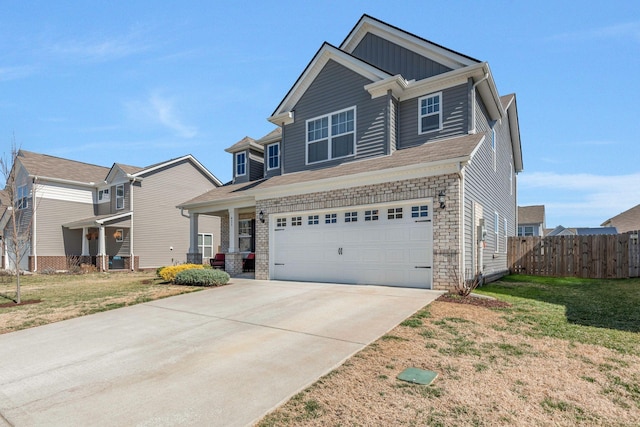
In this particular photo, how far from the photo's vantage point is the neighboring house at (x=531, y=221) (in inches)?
1584

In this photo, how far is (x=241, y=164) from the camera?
1942 centimetres

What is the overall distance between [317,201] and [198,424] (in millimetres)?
9481

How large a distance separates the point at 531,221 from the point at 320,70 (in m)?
37.1

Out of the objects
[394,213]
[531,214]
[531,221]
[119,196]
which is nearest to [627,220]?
[531,221]

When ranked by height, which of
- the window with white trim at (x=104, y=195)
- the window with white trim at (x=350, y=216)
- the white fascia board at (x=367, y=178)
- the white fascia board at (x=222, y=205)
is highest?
the window with white trim at (x=104, y=195)

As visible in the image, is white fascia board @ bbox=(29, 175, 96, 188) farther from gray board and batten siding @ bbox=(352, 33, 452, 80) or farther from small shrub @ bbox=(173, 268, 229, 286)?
gray board and batten siding @ bbox=(352, 33, 452, 80)

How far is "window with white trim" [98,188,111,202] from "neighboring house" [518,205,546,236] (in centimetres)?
4263

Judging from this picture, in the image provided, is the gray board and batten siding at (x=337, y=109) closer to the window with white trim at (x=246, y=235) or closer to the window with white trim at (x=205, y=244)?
the window with white trim at (x=246, y=235)

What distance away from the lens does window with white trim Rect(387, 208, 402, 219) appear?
10535mm

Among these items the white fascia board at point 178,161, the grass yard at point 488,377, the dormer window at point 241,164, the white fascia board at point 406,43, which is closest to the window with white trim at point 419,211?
the grass yard at point 488,377

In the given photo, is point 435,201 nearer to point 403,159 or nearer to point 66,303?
point 403,159

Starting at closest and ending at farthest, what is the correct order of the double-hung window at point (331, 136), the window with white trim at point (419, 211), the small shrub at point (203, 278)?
the window with white trim at point (419, 211) → the small shrub at point (203, 278) → the double-hung window at point (331, 136)

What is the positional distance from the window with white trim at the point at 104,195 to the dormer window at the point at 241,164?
12512 millimetres

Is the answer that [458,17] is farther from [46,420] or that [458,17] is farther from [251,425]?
[46,420]
